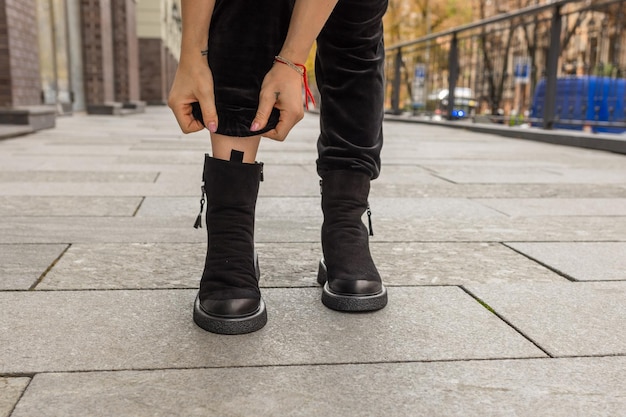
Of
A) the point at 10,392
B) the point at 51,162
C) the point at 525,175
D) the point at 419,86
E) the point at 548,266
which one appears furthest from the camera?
the point at 419,86

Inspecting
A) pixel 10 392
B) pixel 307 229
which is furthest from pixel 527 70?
pixel 10 392

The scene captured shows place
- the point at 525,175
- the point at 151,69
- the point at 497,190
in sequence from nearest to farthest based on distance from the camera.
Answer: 1. the point at 497,190
2. the point at 525,175
3. the point at 151,69

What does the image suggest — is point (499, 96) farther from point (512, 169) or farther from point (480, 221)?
point (480, 221)

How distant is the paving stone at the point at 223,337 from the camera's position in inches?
52.6

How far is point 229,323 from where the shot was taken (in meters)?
1.49

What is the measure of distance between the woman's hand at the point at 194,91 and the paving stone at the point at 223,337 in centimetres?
49

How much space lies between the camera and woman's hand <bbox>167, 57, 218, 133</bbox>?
1.47 m

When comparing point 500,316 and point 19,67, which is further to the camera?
point 19,67

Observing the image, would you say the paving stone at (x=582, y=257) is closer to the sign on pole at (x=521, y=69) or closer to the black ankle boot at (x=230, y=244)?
the black ankle boot at (x=230, y=244)

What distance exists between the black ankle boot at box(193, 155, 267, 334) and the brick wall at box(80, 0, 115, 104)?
11916 mm

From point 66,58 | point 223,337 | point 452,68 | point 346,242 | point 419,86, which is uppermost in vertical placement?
point 66,58

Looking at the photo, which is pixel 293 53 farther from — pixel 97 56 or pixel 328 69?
pixel 97 56

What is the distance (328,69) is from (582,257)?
3.85 feet

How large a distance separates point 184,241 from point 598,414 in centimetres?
161
